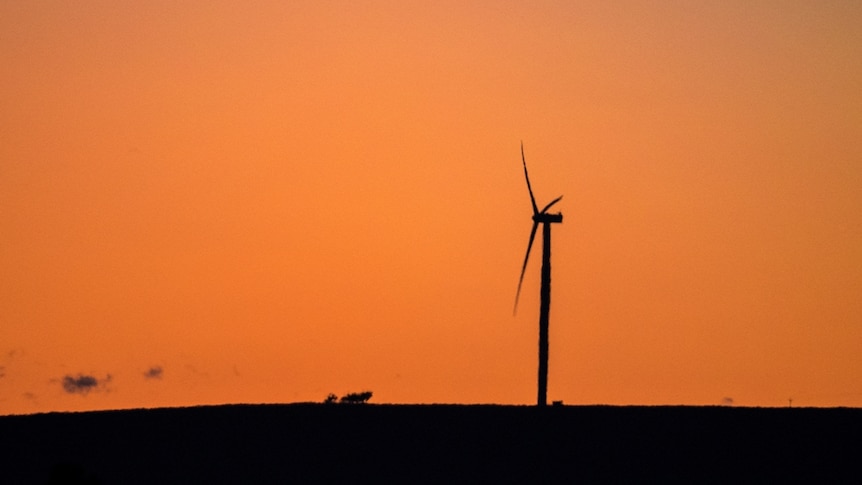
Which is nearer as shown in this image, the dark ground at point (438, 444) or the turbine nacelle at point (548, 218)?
the dark ground at point (438, 444)

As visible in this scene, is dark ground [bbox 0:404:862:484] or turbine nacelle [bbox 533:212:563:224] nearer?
dark ground [bbox 0:404:862:484]

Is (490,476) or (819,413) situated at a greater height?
(819,413)

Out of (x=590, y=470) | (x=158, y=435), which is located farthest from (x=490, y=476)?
(x=158, y=435)

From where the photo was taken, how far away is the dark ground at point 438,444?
82875 mm

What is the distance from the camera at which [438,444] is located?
88.6 meters

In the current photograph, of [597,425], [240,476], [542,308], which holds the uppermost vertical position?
[542,308]

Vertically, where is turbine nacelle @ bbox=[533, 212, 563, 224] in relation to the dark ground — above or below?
above

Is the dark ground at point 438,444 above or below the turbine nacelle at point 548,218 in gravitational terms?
below

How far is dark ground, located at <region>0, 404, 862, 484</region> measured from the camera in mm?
82875

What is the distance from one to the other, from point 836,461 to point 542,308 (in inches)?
675

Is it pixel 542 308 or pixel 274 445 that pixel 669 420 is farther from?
pixel 274 445

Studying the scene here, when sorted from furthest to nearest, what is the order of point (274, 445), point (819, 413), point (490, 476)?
1. point (819, 413)
2. point (274, 445)
3. point (490, 476)

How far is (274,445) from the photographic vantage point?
291ft

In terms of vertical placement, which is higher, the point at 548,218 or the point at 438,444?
the point at 548,218
